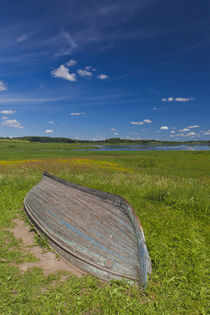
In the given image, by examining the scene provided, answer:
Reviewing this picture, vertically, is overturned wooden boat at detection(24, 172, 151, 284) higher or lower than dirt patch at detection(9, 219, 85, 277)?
higher

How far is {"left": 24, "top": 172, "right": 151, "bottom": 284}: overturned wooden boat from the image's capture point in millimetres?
3705

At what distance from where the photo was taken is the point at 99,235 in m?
4.07

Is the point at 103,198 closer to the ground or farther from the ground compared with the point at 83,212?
farther from the ground

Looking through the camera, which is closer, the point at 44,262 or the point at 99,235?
the point at 99,235

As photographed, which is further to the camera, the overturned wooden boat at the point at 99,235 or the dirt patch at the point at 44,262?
the dirt patch at the point at 44,262

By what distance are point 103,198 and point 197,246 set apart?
10.2ft

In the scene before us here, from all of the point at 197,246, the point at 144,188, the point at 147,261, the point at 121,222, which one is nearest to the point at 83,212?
the point at 121,222

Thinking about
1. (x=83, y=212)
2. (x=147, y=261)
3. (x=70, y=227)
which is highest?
(x=83, y=212)

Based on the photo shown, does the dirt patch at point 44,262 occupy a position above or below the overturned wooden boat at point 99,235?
below

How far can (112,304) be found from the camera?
10.7 feet

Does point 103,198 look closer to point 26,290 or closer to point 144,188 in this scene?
point 26,290

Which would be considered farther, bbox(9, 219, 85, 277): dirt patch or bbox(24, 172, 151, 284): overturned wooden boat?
bbox(9, 219, 85, 277): dirt patch

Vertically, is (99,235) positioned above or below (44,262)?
above

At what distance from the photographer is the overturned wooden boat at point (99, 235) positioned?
371 cm
